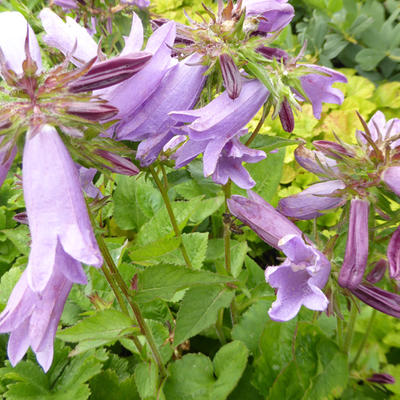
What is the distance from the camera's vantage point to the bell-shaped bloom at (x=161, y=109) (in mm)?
878

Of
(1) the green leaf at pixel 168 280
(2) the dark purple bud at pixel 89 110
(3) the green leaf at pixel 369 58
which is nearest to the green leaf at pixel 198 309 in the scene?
(1) the green leaf at pixel 168 280

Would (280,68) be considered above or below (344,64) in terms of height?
above

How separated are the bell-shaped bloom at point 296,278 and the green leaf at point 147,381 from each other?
46 centimetres

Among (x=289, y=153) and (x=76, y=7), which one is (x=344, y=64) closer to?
(x=289, y=153)

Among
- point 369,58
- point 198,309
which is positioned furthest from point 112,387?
point 369,58

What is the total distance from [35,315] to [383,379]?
42.1 inches

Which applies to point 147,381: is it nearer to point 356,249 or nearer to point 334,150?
point 356,249

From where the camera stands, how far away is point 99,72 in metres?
0.72

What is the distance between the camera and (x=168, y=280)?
3.26ft

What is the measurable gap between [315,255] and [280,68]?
39 cm

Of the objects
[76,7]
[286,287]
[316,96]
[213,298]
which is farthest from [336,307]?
[76,7]

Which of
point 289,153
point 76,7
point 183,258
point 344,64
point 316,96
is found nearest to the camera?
point 316,96

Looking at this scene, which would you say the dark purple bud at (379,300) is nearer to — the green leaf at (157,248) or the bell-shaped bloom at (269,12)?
the green leaf at (157,248)

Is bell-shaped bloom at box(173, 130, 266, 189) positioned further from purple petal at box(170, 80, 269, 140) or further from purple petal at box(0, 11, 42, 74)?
purple petal at box(0, 11, 42, 74)
